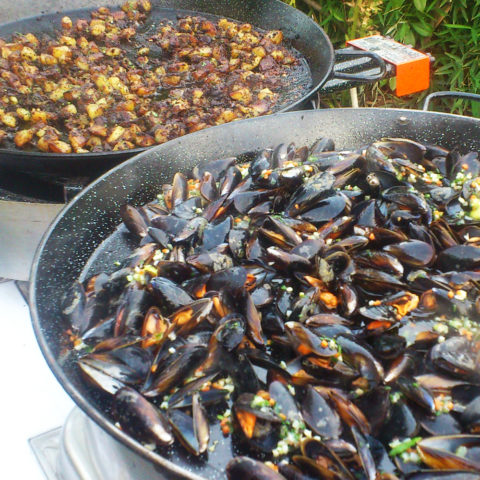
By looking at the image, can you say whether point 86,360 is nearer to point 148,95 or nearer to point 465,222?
point 465,222

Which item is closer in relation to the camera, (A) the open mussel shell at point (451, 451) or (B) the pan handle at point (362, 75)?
(A) the open mussel shell at point (451, 451)

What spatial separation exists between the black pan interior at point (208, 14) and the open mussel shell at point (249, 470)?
1279 mm

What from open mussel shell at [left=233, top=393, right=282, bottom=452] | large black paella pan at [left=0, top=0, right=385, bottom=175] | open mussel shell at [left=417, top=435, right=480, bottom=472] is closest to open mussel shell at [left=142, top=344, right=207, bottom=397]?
open mussel shell at [left=233, top=393, right=282, bottom=452]

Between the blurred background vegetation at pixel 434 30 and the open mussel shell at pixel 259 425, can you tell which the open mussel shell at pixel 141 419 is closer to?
the open mussel shell at pixel 259 425

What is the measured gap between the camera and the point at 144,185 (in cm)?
174

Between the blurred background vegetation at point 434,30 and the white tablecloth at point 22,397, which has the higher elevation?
the blurred background vegetation at point 434,30

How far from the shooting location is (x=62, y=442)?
5.34ft

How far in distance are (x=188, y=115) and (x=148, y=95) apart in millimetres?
365

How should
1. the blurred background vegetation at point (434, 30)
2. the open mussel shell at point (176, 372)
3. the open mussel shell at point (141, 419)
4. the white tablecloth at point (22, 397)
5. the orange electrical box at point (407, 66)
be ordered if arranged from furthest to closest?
the blurred background vegetation at point (434, 30) → the orange electrical box at point (407, 66) → the white tablecloth at point (22, 397) → the open mussel shell at point (176, 372) → the open mussel shell at point (141, 419)

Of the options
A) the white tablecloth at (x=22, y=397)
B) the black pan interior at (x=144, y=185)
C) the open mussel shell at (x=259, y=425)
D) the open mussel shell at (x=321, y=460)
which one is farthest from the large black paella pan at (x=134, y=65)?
the open mussel shell at (x=321, y=460)

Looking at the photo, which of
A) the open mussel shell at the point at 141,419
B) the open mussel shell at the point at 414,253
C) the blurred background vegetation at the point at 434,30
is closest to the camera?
the open mussel shell at the point at 141,419

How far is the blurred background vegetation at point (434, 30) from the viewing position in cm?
399

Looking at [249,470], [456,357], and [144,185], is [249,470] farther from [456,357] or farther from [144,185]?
[144,185]

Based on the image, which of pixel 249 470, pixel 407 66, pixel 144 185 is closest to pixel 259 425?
pixel 249 470
